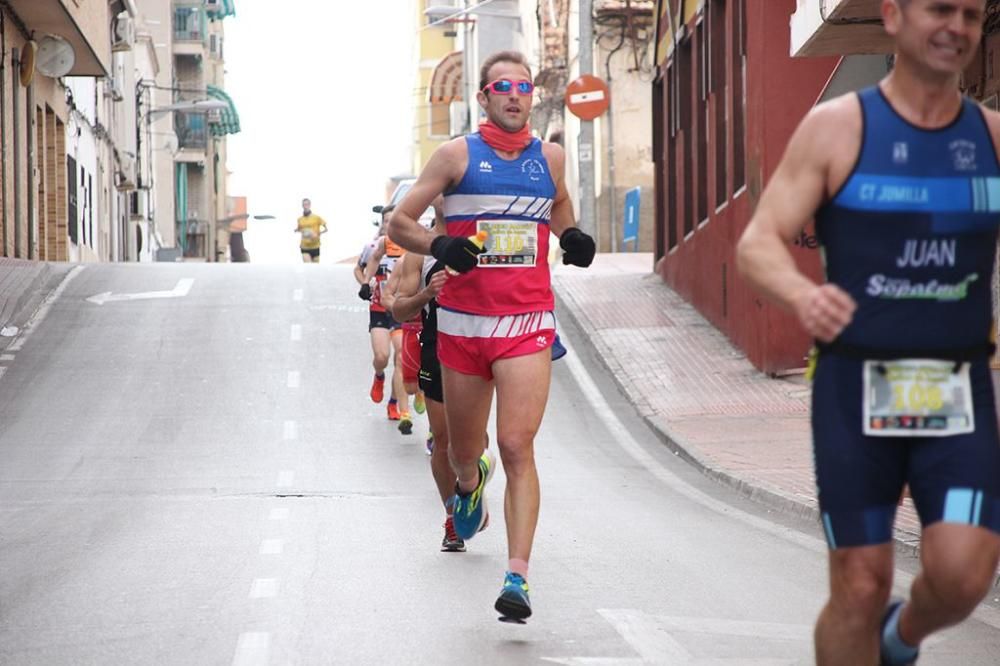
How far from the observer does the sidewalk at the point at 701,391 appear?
555 inches

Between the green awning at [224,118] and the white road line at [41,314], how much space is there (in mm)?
60363

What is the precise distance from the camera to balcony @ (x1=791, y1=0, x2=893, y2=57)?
53.1ft

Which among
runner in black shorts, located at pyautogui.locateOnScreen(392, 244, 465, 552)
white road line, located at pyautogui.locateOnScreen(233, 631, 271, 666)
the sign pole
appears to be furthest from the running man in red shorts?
the sign pole

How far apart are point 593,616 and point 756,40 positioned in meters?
14.2

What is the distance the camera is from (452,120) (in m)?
89.3

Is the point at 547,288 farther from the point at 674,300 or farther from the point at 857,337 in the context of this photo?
the point at 674,300

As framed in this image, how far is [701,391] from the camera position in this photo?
65.6 ft

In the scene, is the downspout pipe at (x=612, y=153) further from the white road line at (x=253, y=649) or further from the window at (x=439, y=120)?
the window at (x=439, y=120)

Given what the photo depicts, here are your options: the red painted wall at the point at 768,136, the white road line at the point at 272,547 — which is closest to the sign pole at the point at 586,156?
the red painted wall at the point at 768,136

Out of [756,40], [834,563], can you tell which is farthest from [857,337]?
[756,40]

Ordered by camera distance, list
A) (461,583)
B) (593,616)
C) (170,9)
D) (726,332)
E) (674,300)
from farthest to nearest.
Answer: (170,9) < (674,300) < (726,332) < (461,583) < (593,616)

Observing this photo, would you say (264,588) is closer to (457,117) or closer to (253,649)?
(253,649)

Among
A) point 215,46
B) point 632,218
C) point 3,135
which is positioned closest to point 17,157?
point 3,135

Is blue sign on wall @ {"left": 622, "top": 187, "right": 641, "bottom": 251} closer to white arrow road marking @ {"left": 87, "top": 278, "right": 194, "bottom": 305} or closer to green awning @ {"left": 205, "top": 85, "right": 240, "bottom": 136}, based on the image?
white arrow road marking @ {"left": 87, "top": 278, "right": 194, "bottom": 305}
